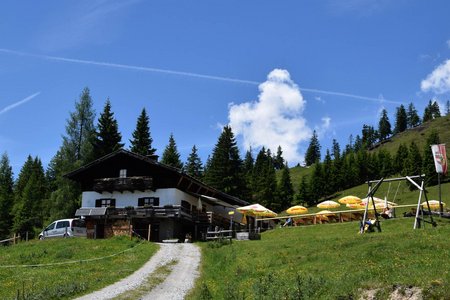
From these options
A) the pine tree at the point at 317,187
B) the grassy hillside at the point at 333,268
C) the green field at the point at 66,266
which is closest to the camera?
the grassy hillside at the point at 333,268

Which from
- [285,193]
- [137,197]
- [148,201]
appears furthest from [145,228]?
[285,193]

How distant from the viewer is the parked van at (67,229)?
4742 cm

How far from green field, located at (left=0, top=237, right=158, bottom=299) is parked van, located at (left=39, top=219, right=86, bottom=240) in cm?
505

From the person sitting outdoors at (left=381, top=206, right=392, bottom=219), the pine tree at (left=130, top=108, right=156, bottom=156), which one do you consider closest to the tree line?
the pine tree at (left=130, top=108, right=156, bottom=156)

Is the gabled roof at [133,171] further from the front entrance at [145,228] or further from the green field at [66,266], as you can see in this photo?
the green field at [66,266]

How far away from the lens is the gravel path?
875 inches

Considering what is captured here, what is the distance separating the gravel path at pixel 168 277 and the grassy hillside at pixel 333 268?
0.79m

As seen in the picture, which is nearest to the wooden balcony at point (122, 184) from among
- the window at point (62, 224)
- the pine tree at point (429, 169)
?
the window at point (62, 224)

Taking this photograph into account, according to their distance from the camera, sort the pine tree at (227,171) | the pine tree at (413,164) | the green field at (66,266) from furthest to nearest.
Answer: the pine tree at (413,164) → the pine tree at (227,171) → the green field at (66,266)

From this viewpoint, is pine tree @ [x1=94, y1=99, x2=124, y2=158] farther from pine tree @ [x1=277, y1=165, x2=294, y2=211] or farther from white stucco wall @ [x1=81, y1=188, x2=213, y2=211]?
pine tree @ [x1=277, y1=165, x2=294, y2=211]

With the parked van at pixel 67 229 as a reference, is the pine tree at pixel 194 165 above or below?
above

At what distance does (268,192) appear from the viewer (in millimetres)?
114250

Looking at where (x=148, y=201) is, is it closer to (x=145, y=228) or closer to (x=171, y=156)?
(x=145, y=228)

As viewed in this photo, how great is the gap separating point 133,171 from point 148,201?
3630mm
